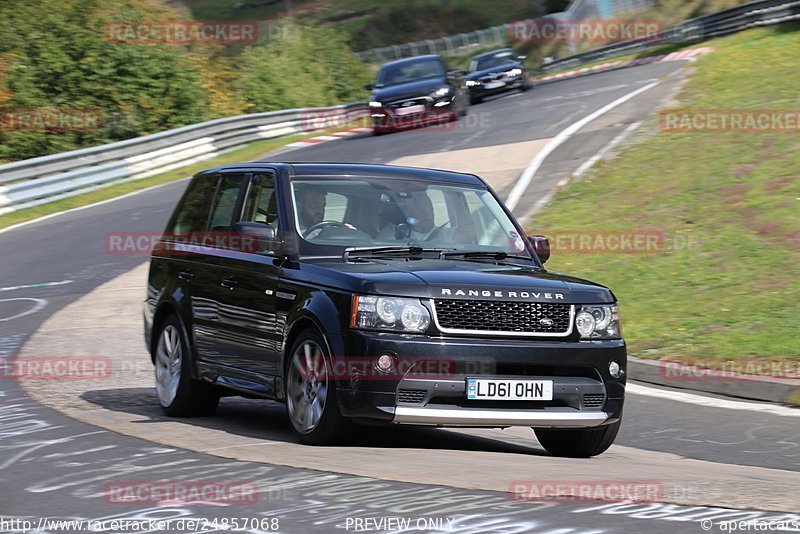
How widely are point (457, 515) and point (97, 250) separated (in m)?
16.2

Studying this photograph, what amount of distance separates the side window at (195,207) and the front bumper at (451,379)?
270 cm

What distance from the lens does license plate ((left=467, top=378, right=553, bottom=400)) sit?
766cm

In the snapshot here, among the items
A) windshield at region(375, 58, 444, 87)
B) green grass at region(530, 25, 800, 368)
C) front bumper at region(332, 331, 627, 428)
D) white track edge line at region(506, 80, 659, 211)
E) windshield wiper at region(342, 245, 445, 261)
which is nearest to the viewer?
front bumper at region(332, 331, 627, 428)

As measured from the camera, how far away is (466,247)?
28.8 ft

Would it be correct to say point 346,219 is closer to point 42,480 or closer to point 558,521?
point 42,480

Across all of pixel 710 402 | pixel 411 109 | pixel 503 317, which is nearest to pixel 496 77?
pixel 411 109

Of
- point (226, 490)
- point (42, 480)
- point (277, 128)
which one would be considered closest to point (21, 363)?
point (42, 480)

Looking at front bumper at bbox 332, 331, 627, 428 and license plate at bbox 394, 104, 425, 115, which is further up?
license plate at bbox 394, 104, 425, 115

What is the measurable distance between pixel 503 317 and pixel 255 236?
1651 millimetres

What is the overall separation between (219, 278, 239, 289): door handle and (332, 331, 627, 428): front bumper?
156 cm

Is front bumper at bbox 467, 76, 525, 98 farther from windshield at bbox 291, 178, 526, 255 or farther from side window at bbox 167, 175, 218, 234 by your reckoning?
windshield at bbox 291, 178, 526, 255

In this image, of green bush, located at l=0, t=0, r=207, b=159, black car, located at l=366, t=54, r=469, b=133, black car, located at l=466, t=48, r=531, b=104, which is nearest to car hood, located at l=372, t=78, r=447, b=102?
black car, located at l=366, t=54, r=469, b=133

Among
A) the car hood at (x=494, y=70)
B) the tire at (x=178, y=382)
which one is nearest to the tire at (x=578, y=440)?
the tire at (x=178, y=382)

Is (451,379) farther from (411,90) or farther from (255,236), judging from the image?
(411,90)
